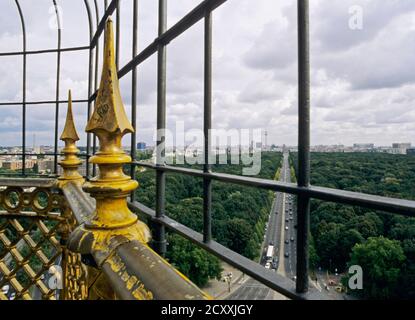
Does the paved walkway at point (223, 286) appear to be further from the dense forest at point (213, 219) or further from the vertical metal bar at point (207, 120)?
the vertical metal bar at point (207, 120)

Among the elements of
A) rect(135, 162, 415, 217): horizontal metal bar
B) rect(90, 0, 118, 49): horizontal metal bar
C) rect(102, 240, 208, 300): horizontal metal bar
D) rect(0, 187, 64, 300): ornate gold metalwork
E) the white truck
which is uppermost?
rect(90, 0, 118, 49): horizontal metal bar

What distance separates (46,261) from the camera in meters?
3.67

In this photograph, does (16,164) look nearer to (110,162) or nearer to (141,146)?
(141,146)

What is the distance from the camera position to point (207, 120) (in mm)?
2293

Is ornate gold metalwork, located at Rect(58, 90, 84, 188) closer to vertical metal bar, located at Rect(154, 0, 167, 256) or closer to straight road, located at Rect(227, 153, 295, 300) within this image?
vertical metal bar, located at Rect(154, 0, 167, 256)

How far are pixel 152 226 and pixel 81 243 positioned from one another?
228cm

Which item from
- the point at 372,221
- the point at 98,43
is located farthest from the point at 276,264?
the point at 98,43

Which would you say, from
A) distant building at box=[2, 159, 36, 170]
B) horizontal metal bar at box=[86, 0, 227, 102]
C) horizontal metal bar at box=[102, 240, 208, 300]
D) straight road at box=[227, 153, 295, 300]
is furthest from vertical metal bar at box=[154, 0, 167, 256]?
straight road at box=[227, 153, 295, 300]

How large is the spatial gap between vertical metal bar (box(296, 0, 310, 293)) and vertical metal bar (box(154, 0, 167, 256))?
1806mm

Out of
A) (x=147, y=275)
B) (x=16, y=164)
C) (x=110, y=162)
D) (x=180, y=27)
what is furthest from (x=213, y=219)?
(x=147, y=275)

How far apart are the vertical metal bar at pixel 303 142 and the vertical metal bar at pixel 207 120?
895 mm

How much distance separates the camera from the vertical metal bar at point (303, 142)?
140 cm

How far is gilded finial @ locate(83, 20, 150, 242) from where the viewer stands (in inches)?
41.3

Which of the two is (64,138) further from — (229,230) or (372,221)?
(229,230)
